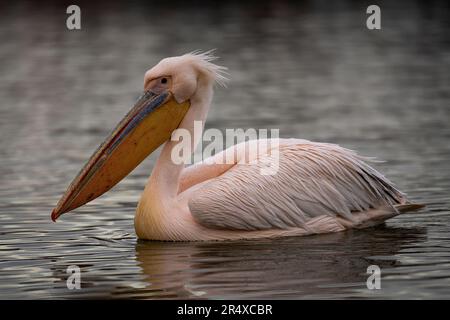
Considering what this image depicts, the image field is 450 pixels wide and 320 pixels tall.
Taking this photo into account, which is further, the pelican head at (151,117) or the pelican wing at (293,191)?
the pelican head at (151,117)

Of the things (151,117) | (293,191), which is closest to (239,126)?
(151,117)

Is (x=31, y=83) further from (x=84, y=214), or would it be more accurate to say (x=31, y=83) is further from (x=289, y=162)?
(x=289, y=162)

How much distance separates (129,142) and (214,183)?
72 centimetres

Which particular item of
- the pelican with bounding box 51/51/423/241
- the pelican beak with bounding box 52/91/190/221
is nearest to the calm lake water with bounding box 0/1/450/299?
the pelican with bounding box 51/51/423/241

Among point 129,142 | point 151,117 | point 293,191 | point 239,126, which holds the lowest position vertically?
point 293,191

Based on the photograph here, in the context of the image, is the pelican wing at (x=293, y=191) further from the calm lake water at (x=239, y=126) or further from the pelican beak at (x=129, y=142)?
the pelican beak at (x=129, y=142)

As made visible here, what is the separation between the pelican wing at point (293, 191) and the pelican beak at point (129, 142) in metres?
0.57

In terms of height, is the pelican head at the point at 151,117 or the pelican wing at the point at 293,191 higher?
the pelican head at the point at 151,117

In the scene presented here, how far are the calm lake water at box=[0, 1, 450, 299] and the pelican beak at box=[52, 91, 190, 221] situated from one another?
15.9 inches

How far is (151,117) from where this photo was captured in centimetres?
902

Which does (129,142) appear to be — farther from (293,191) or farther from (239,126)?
(239,126)

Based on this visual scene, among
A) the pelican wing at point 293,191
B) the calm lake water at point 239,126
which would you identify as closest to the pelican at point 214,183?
the pelican wing at point 293,191

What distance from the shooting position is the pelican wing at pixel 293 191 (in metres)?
8.66
